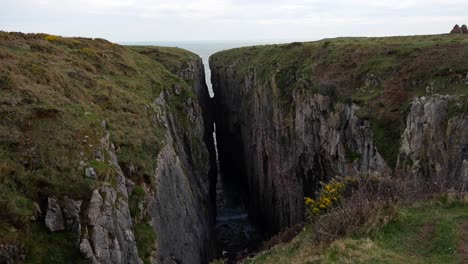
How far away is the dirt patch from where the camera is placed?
16.6m

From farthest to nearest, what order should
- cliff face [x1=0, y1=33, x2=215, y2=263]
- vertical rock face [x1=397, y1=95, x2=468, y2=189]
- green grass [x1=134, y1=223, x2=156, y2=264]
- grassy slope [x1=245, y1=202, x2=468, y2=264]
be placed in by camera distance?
vertical rock face [x1=397, y1=95, x2=468, y2=189]
green grass [x1=134, y1=223, x2=156, y2=264]
cliff face [x1=0, y1=33, x2=215, y2=263]
grassy slope [x1=245, y1=202, x2=468, y2=264]

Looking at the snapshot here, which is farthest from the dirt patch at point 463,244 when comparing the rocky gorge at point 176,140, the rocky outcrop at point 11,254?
the rocky outcrop at point 11,254

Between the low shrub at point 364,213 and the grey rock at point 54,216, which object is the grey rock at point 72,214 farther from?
the low shrub at point 364,213

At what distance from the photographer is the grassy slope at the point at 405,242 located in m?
16.8

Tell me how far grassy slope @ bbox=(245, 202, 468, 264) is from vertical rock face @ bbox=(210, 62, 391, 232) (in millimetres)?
7474

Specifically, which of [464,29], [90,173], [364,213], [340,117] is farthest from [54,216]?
[464,29]

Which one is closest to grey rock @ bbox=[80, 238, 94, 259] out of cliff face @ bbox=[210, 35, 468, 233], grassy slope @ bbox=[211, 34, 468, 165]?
cliff face @ bbox=[210, 35, 468, 233]

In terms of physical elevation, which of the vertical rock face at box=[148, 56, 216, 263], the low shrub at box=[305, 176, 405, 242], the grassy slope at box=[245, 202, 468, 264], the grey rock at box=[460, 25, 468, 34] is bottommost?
the vertical rock face at box=[148, 56, 216, 263]

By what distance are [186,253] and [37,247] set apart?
13456 millimetres

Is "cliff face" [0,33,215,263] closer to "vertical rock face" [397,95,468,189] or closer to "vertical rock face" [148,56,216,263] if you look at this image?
"vertical rock face" [148,56,216,263]

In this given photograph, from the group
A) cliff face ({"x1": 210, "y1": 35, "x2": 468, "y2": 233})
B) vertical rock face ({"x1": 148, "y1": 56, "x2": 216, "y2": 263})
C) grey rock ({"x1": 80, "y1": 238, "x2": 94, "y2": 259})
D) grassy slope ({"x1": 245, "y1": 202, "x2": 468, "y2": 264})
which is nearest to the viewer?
grassy slope ({"x1": 245, "y1": 202, "x2": 468, "y2": 264})

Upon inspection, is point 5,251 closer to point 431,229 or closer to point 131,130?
point 131,130

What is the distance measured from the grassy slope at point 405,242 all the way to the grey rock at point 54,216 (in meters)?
9.95

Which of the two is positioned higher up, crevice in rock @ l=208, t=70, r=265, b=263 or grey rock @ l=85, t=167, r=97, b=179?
grey rock @ l=85, t=167, r=97, b=179
